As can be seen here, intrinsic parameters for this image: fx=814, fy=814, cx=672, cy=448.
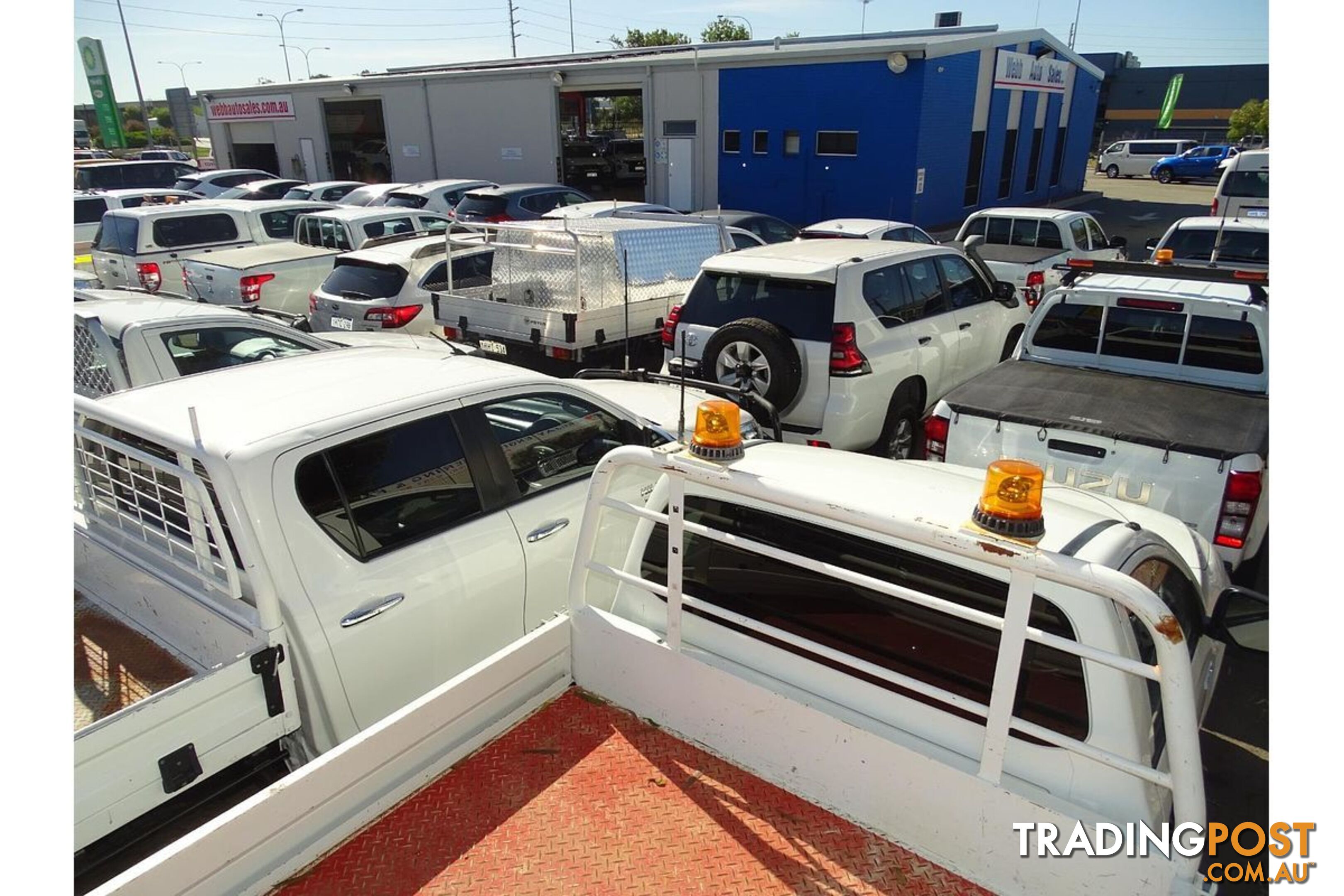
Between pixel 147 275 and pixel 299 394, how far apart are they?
34.4ft

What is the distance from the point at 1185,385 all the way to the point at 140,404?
19.3 ft

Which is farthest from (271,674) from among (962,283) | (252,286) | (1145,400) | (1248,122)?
(1248,122)

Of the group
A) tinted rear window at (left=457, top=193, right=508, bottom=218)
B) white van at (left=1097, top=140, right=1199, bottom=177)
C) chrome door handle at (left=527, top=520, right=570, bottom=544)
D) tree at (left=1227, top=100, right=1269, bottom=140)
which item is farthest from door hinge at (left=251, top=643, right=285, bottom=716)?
tree at (left=1227, top=100, right=1269, bottom=140)

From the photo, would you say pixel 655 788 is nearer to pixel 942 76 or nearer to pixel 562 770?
pixel 562 770

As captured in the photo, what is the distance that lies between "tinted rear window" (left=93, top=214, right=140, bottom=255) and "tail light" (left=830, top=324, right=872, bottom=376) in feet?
36.0

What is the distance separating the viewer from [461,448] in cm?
364

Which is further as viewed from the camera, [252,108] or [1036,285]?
[252,108]

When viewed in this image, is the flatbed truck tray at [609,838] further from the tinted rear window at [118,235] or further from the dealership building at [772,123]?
the dealership building at [772,123]

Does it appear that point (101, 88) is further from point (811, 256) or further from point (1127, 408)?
point (1127, 408)

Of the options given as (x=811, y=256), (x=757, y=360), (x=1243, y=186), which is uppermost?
(x=811, y=256)

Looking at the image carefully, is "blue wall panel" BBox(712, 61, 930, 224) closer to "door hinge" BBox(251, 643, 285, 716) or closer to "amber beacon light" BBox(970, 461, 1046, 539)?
"amber beacon light" BBox(970, 461, 1046, 539)

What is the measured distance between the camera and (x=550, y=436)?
4230 millimetres

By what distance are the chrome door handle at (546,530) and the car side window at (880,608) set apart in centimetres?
95

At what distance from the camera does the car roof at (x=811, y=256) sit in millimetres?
6348
